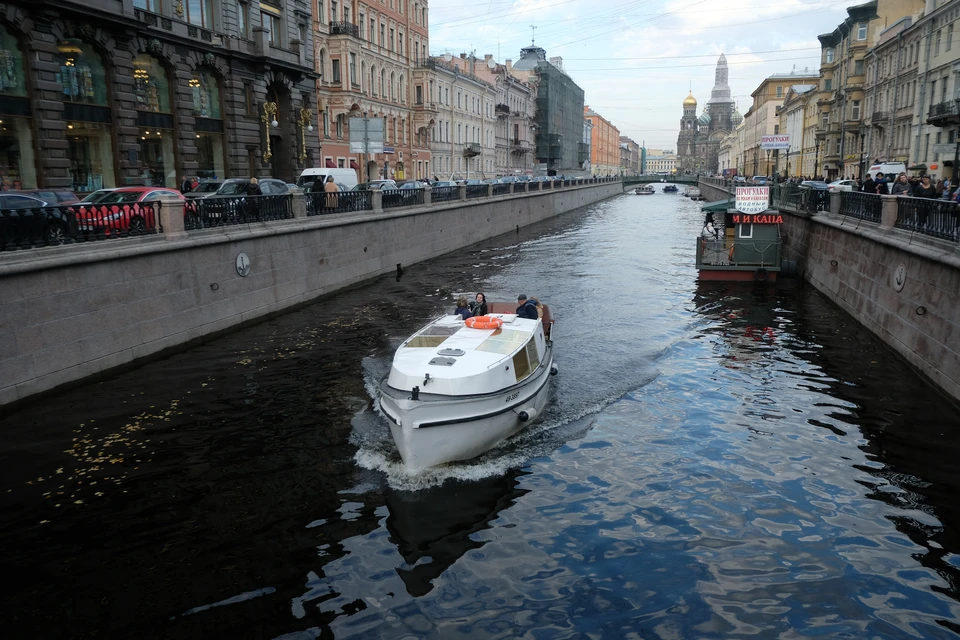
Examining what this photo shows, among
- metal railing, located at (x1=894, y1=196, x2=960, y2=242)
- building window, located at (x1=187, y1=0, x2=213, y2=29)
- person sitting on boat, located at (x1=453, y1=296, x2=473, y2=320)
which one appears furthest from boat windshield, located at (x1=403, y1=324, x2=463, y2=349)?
building window, located at (x1=187, y1=0, x2=213, y2=29)

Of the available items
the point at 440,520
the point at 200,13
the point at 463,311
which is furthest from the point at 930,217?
the point at 200,13

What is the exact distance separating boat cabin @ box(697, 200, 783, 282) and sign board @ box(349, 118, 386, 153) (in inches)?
493

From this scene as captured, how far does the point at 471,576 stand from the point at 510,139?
98.2 meters

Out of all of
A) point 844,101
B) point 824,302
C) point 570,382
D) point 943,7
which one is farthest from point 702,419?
point 844,101

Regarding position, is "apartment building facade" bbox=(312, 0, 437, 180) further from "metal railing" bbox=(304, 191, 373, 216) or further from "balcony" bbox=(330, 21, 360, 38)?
"metal railing" bbox=(304, 191, 373, 216)

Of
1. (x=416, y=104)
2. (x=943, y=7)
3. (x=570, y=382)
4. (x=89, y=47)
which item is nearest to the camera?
(x=570, y=382)

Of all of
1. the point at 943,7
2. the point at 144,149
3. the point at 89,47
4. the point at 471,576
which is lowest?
the point at 471,576

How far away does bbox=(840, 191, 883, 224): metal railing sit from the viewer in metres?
20.5

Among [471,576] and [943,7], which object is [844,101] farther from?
[471,576]

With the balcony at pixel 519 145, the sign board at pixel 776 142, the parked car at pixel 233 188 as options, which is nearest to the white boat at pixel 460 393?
the parked car at pixel 233 188

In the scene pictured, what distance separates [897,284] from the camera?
57.3 ft

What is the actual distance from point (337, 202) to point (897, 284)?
17751 mm

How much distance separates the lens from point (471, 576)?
8602 millimetres

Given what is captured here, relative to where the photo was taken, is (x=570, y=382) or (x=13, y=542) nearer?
(x=13, y=542)
